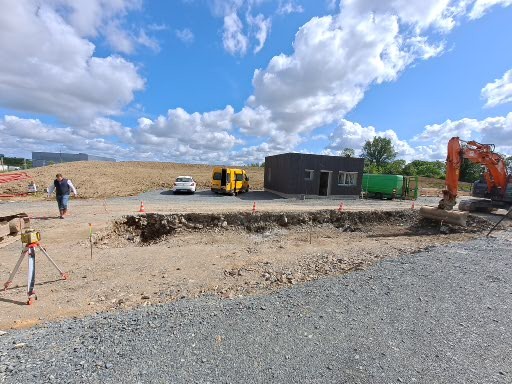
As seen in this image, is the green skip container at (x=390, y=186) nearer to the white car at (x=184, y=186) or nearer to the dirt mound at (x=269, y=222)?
the dirt mound at (x=269, y=222)

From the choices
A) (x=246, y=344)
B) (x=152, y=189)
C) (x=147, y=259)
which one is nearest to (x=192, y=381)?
(x=246, y=344)

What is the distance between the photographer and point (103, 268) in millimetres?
7371

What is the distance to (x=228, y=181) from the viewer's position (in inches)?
913

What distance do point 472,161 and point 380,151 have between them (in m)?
73.4

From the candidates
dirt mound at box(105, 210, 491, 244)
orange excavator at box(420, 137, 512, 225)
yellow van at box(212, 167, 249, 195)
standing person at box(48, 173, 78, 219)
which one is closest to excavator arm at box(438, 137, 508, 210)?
orange excavator at box(420, 137, 512, 225)

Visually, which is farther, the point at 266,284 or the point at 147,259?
the point at 147,259

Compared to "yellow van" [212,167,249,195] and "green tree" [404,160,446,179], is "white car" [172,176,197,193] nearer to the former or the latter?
"yellow van" [212,167,249,195]

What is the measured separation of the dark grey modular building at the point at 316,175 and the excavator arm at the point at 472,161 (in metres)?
9.69

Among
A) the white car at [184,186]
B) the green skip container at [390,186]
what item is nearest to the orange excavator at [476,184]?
the green skip container at [390,186]

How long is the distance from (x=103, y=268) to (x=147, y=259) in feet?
4.34

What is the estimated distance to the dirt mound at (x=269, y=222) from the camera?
41.7 ft

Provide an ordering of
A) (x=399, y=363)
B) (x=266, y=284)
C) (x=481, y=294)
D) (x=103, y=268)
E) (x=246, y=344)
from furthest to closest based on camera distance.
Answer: (x=103, y=268) < (x=266, y=284) < (x=481, y=294) < (x=246, y=344) < (x=399, y=363)

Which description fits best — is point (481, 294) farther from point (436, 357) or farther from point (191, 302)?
point (191, 302)

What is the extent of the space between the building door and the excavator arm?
1079 centimetres
